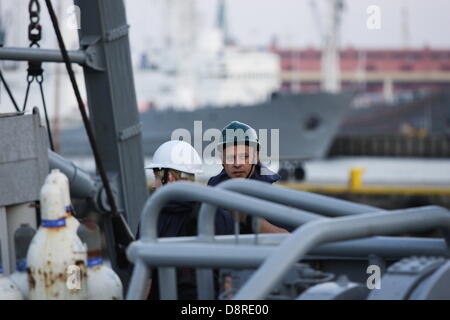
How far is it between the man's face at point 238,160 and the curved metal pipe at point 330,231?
6.24ft

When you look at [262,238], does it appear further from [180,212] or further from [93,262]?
[180,212]

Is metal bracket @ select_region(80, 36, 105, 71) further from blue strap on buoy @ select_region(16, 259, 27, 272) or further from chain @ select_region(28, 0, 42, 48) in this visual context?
blue strap on buoy @ select_region(16, 259, 27, 272)

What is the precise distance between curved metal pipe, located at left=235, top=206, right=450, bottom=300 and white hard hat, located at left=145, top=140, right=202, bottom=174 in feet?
6.58

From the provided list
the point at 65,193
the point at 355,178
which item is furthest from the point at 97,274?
the point at 355,178

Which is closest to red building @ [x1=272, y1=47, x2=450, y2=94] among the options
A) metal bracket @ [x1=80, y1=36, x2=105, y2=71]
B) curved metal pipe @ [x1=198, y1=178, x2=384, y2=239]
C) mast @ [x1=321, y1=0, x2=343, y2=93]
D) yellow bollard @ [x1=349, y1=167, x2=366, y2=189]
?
mast @ [x1=321, y1=0, x2=343, y2=93]

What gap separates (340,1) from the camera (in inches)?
2980

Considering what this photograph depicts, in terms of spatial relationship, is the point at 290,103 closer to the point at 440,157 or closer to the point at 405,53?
the point at 440,157

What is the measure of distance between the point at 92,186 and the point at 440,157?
44.7 meters

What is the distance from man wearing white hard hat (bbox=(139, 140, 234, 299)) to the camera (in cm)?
354

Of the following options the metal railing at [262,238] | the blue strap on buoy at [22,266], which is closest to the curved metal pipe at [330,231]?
the metal railing at [262,238]

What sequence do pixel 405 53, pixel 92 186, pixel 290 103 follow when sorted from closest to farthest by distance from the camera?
pixel 92 186
pixel 290 103
pixel 405 53

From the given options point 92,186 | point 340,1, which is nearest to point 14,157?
point 92,186

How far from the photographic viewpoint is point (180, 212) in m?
3.87

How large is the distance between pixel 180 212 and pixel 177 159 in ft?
2.80
